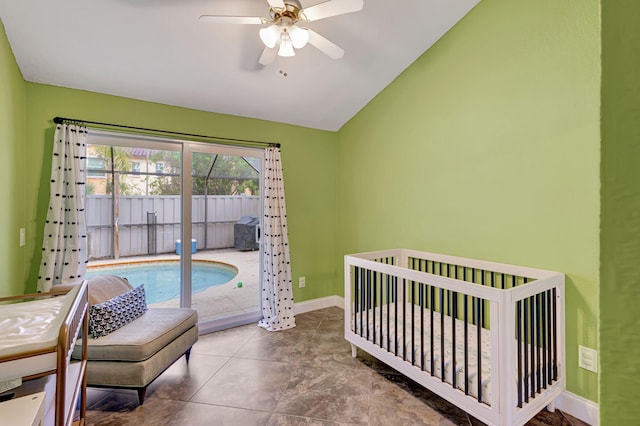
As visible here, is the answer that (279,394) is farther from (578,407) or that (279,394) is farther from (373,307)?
(578,407)

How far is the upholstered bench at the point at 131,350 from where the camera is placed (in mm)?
1854

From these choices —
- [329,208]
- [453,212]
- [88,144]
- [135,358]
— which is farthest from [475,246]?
[88,144]

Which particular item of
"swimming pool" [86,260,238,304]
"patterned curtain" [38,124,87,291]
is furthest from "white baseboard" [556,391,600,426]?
"patterned curtain" [38,124,87,291]

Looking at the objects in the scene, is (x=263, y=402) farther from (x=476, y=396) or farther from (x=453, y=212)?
(x=453, y=212)

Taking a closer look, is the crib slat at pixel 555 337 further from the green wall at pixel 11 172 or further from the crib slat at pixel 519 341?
the green wall at pixel 11 172

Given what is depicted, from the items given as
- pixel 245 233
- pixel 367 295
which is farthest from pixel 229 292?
pixel 367 295

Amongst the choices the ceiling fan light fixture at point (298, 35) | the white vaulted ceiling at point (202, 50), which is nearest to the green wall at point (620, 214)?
the ceiling fan light fixture at point (298, 35)

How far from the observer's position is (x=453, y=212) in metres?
2.48

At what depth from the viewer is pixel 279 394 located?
2.04 meters

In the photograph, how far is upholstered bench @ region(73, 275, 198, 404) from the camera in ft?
6.08

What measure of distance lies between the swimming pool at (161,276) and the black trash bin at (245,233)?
364mm

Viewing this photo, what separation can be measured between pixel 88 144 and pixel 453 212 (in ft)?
10.4

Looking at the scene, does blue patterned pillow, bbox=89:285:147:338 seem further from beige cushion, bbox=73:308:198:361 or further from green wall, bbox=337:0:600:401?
green wall, bbox=337:0:600:401

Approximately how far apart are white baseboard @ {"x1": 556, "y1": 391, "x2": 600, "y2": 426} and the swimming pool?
305 cm
